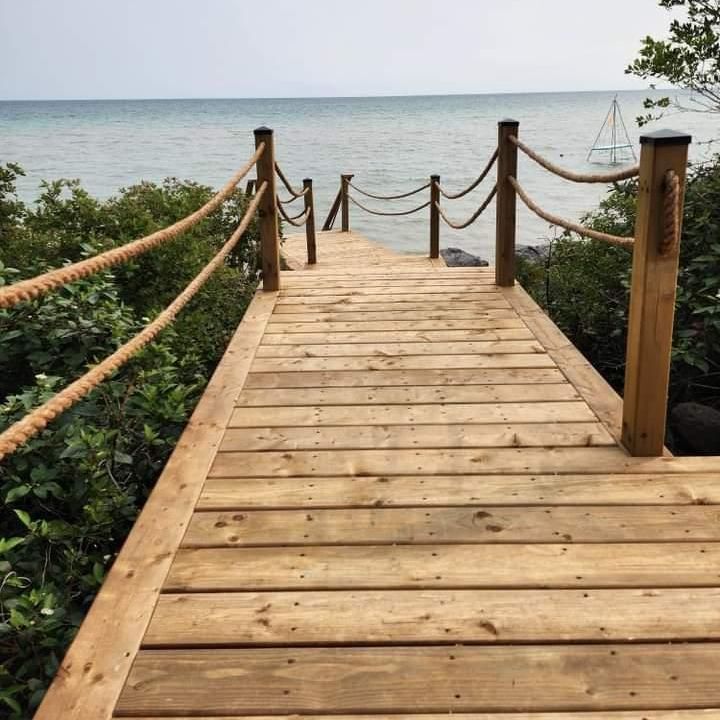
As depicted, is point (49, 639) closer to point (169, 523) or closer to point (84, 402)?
point (169, 523)

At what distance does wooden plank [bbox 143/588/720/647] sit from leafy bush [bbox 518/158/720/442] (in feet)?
7.38

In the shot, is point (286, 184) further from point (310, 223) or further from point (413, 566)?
point (413, 566)

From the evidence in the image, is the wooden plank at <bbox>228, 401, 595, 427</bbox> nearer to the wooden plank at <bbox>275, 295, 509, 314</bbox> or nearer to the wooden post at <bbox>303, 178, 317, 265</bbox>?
the wooden plank at <bbox>275, 295, 509, 314</bbox>

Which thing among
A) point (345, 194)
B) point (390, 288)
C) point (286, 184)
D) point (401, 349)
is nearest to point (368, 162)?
point (345, 194)

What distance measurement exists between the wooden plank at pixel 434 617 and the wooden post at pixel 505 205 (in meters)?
3.42

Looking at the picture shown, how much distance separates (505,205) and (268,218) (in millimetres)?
1613

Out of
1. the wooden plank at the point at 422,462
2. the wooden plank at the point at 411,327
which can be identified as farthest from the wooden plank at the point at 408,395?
the wooden plank at the point at 411,327

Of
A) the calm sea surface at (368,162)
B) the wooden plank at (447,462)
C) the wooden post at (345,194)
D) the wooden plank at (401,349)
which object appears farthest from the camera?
the calm sea surface at (368,162)

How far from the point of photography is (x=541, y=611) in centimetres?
184

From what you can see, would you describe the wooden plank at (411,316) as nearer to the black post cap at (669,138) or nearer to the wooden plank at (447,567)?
the black post cap at (669,138)

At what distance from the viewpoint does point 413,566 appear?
2.03 m

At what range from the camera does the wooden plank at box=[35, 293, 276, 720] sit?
63.4 inches

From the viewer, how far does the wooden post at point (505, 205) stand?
16.2 feet

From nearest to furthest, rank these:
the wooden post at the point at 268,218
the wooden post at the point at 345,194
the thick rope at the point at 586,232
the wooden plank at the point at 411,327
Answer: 1. the thick rope at the point at 586,232
2. the wooden plank at the point at 411,327
3. the wooden post at the point at 268,218
4. the wooden post at the point at 345,194
